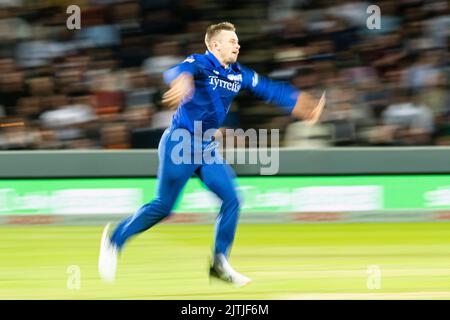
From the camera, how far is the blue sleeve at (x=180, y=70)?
7262mm

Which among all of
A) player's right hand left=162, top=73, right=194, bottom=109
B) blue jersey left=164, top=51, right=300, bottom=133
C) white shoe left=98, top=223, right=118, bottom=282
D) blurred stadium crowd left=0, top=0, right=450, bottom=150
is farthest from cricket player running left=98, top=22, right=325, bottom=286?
blurred stadium crowd left=0, top=0, right=450, bottom=150

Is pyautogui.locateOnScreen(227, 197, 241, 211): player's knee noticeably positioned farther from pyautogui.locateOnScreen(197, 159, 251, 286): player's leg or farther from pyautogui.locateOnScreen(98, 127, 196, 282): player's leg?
pyautogui.locateOnScreen(98, 127, 196, 282): player's leg

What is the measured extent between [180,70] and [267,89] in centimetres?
107

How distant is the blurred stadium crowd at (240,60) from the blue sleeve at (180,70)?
4.36 metres

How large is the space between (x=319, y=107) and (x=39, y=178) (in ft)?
15.2

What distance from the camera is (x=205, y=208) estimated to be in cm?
1150

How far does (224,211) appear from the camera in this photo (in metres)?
7.65

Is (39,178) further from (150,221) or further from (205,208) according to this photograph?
(150,221)

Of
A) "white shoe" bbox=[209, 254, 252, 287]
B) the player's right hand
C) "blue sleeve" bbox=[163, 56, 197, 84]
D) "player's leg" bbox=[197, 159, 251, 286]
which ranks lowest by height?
"white shoe" bbox=[209, 254, 252, 287]

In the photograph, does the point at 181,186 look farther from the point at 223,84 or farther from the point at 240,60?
the point at 240,60

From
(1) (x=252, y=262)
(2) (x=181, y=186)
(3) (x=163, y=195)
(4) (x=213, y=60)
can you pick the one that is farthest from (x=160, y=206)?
(1) (x=252, y=262)

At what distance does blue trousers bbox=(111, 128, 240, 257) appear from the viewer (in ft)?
25.0

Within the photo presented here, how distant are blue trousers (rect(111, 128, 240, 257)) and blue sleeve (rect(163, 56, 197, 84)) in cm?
56

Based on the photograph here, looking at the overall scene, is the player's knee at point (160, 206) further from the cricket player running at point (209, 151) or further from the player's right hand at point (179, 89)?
the player's right hand at point (179, 89)
